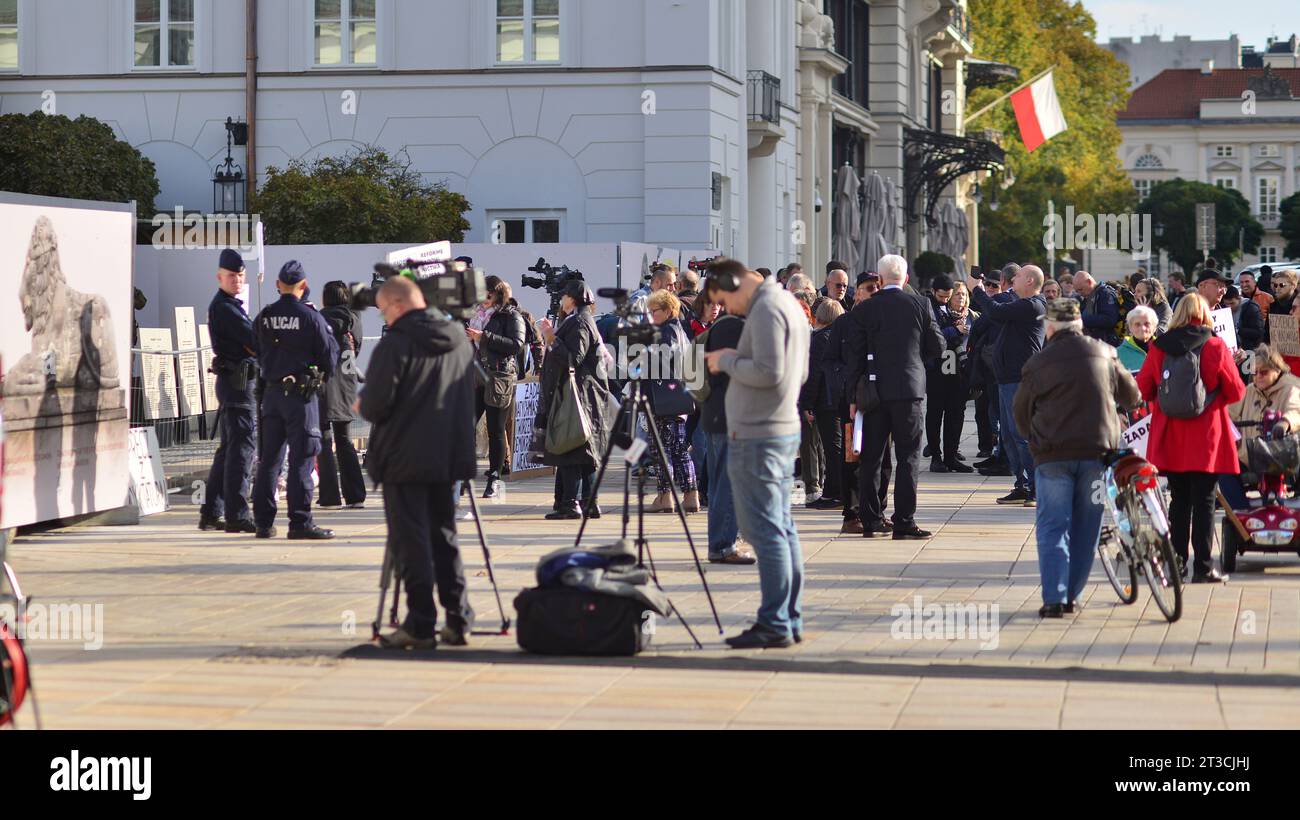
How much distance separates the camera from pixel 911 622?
1011cm

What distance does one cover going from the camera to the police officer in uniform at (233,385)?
45.6 feet

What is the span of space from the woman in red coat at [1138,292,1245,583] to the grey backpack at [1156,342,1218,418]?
30 millimetres

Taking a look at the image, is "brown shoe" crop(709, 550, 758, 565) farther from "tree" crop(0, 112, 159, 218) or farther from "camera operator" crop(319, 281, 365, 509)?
"tree" crop(0, 112, 159, 218)

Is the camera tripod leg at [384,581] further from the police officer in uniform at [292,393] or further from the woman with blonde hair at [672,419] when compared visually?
the police officer in uniform at [292,393]

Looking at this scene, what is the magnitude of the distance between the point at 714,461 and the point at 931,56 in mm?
45139

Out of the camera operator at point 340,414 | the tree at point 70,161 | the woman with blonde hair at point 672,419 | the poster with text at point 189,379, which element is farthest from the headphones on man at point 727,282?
the tree at point 70,161

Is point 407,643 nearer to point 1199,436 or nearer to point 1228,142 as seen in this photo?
point 1199,436

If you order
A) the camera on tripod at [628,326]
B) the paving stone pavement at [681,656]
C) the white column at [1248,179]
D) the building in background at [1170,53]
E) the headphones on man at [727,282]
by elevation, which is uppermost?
the building in background at [1170,53]

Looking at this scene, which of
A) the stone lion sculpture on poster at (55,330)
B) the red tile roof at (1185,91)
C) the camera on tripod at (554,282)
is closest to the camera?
the stone lion sculpture on poster at (55,330)

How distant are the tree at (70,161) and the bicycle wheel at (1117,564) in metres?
20.7

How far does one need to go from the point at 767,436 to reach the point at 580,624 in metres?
1.29

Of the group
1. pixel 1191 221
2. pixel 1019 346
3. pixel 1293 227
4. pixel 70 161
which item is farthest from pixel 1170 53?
pixel 1019 346

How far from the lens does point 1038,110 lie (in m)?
44.1

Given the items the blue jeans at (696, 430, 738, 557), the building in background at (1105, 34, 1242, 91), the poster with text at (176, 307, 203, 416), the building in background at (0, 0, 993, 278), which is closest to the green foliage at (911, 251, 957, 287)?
the building in background at (0, 0, 993, 278)
